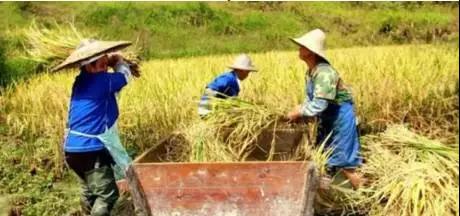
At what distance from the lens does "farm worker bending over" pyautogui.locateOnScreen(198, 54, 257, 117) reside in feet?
15.9

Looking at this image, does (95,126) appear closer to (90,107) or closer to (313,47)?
(90,107)

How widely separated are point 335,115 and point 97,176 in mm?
1572

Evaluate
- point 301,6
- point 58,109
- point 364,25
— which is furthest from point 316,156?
point 301,6

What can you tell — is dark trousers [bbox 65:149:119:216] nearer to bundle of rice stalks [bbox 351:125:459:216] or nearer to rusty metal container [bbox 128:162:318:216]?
rusty metal container [bbox 128:162:318:216]

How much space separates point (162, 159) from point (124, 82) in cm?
56

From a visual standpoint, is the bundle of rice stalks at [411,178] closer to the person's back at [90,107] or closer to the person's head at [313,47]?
the person's head at [313,47]

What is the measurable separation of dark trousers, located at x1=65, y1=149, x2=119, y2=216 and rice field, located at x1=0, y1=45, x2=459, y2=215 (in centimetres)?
52

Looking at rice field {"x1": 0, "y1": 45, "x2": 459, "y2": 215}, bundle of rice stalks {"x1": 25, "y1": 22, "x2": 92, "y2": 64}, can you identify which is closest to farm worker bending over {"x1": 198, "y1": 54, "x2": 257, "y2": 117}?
rice field {"x1": 0, "y1": 45, "x2": 459, "y2": 215}

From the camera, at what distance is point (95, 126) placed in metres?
4.40

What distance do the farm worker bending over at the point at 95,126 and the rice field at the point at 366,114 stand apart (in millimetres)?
509

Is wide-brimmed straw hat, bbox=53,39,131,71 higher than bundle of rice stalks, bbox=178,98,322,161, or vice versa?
wide-brimmed straw hat, bbox=53,39,131,71

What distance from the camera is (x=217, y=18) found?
73.2 feet

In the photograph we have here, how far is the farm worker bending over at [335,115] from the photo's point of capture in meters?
4.36

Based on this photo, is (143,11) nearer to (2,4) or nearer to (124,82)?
(2,4)
